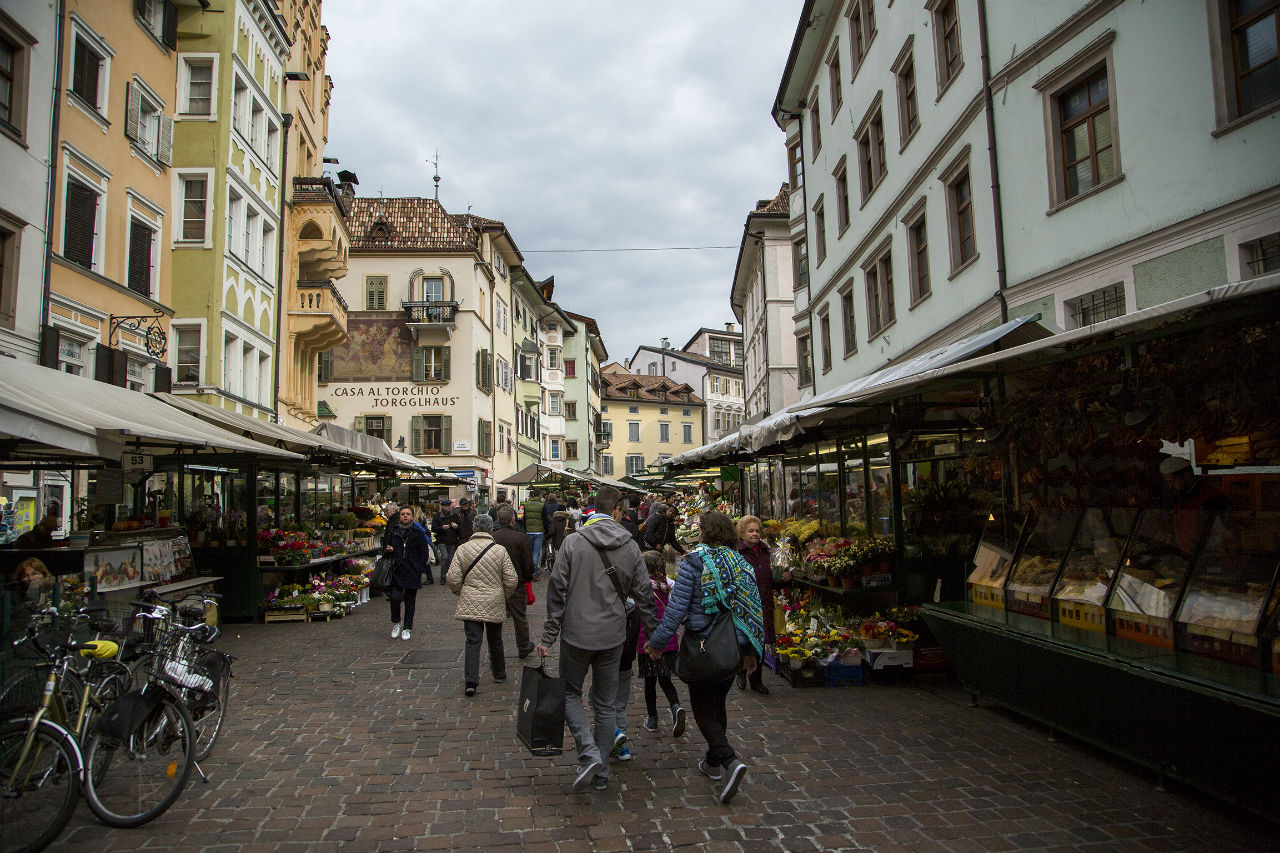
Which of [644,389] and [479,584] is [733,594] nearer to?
[479,584]

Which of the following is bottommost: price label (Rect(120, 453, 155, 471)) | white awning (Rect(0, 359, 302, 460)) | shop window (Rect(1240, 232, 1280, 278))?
price label (Rect(120, 453, 155, 471))

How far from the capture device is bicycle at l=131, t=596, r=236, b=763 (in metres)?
5.51

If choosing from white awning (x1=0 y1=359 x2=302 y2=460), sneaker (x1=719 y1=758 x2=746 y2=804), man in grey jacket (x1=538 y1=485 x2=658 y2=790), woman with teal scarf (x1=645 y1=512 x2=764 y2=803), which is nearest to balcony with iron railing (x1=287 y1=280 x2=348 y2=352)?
white awning (x1=0 y1=359 x2=302 y2=460)

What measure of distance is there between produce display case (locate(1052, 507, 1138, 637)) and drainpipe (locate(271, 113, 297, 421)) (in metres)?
21.4

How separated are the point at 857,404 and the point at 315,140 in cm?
2482

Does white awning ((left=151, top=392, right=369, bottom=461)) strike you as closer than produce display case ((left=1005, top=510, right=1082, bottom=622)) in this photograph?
No

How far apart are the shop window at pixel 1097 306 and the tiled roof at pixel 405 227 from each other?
31.1m

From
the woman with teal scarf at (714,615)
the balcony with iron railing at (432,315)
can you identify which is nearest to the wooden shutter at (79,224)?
the woman with teal scarf at (714,615)

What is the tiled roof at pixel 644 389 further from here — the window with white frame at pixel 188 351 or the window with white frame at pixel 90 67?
the window with white frame at pixel 90 67

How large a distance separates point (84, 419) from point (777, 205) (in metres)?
33.3

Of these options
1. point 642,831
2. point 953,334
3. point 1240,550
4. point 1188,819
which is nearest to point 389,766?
point 642,831

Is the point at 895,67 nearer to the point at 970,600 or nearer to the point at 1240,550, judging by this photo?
the point at 970,600

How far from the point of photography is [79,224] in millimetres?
14664

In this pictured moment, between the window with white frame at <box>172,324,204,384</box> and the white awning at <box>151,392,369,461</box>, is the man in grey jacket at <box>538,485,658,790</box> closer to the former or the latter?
the white awning at <box>151,392,369,461</box>
